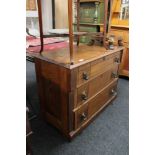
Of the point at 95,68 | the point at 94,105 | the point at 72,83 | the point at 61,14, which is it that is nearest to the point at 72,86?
the point at 72,83

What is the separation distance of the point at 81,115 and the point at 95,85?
33 centimetres

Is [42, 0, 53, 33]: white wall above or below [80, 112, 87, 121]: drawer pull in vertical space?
above

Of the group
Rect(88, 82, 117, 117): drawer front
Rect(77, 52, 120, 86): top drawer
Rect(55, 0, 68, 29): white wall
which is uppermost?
Rect(55, 0, 68, 29): white wall

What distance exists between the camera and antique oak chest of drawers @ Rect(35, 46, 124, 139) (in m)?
1.25

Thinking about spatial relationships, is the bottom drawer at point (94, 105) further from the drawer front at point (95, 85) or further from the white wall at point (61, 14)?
the white wall at point (61, 14)

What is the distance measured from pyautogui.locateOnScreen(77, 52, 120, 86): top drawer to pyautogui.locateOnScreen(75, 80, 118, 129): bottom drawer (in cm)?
27

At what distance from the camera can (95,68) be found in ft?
4.80

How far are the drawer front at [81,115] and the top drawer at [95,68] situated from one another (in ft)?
0.91

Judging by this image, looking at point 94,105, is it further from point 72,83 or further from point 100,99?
point 72,83

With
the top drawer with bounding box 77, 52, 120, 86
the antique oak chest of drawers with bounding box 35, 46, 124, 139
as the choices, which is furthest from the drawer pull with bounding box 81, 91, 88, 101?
the top drawer with bounding box 77, 52, 120, 86

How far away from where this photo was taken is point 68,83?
1.21 meters

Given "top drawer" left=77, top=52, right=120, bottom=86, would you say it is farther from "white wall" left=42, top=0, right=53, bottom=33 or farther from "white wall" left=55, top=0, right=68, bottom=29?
"white wall" left=42, top=0, right=53, bottom=33
